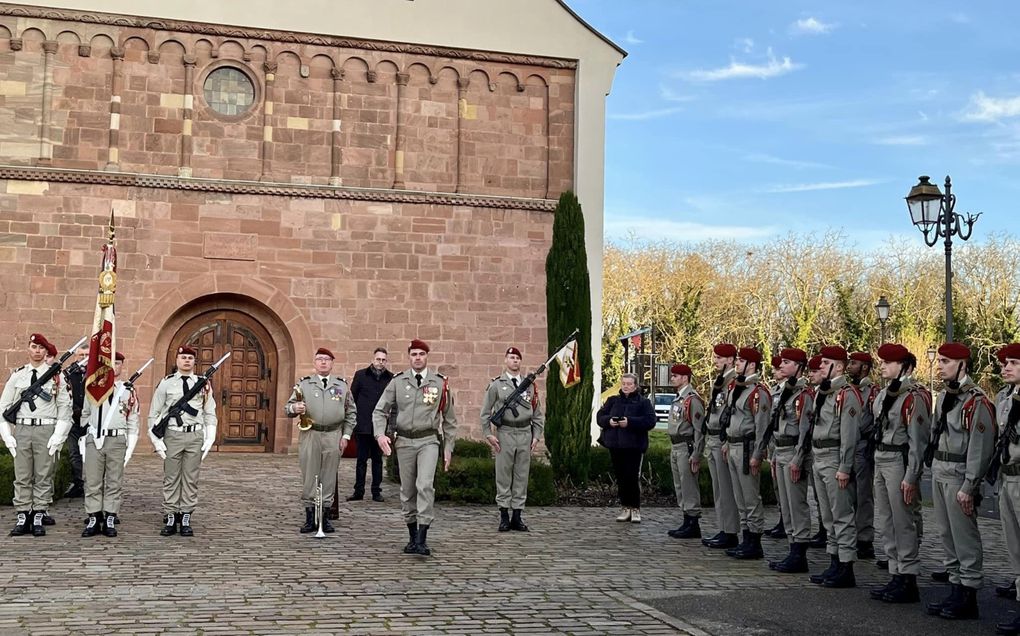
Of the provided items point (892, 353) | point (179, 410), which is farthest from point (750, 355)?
point (179, 410)

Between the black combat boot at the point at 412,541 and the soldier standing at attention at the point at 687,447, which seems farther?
the soldier standing at attention at the point at 687,447

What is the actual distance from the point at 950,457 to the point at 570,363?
21.2 feet

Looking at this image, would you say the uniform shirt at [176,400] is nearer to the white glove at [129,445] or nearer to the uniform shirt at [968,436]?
the white glove at [129,445]

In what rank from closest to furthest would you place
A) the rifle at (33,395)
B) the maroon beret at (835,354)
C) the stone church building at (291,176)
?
the maroon beret at (835,354)
the rifle at (33,395)
the stone church building at (291,176)

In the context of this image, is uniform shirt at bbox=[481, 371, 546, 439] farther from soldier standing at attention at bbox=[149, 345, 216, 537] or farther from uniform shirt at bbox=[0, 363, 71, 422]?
uniform shirt at bbox=[0, 363, 71, 422]

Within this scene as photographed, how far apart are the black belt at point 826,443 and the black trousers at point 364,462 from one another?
620 centimetres

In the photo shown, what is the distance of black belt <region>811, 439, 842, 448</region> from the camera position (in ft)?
29.7

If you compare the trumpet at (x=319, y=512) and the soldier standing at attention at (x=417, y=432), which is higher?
the soldier standing at attention at (x=417, y=432)

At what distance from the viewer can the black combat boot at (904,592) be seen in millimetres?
7949

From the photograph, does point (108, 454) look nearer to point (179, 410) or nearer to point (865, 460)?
point (179, 410)

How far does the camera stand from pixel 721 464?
10656 millimetres

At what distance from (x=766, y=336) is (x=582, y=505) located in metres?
41.1

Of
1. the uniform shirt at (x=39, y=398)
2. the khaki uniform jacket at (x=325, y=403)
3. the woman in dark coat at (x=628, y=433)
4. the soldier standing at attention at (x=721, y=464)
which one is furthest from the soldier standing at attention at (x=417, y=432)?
the uniform shirt at (x=39, y=398)

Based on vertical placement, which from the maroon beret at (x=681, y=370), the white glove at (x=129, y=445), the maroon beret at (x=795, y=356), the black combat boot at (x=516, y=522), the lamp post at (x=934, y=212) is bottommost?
the black combat boot at (x=516, y=522)
